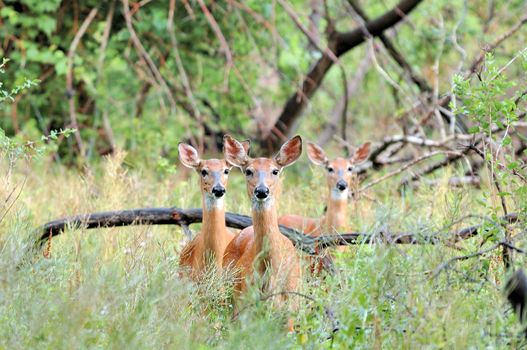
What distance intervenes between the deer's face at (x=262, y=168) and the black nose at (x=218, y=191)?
0.19 meters

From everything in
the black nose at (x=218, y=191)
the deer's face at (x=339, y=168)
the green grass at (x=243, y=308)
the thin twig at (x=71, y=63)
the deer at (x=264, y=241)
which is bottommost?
the green grass at (x=243, y=308)

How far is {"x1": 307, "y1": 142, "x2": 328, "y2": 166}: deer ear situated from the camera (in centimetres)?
948

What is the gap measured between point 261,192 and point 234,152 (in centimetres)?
79

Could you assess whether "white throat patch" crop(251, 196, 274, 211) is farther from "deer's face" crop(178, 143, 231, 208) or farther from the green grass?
"deer's face" crop(178, 143, 231, 208)

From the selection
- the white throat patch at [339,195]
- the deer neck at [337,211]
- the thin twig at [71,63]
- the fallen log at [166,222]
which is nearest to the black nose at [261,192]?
the fallen log at [166,222]

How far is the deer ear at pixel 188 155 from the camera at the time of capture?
7676mm

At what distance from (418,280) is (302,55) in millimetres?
7175

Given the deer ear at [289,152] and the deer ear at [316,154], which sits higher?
the deer ear at [316,154]

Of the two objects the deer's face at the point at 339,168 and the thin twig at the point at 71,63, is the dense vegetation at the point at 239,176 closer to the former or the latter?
the thin twig at the point at 71,63

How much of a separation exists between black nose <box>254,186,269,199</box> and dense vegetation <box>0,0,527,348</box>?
0.61 meters

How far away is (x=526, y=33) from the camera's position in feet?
44.9

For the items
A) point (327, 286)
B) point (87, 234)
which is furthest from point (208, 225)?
point (327, 286)

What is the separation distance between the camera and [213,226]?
694 cm

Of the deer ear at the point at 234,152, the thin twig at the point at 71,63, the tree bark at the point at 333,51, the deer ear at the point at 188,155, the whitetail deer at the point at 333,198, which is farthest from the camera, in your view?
the tree bark at the point at 333,51
